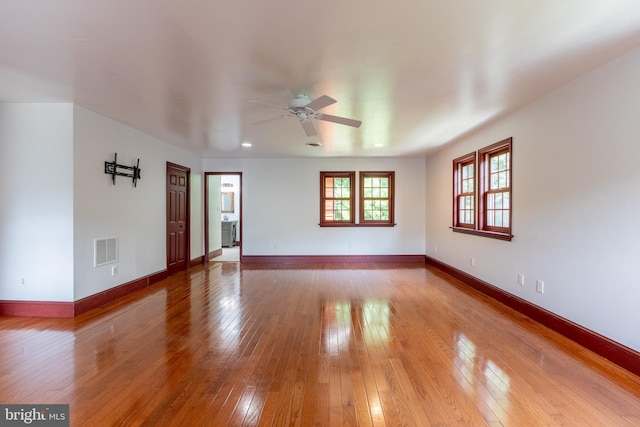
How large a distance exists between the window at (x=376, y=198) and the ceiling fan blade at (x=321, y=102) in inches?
176

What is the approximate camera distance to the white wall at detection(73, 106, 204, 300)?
370 centimetres

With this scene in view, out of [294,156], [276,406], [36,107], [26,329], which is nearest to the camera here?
[276,406]

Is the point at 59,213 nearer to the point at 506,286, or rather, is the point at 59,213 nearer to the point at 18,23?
the point at 18,23

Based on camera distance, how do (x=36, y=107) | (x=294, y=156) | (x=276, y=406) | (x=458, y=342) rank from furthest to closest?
(x=294, y=156), (x=36, y=107), (x=458, y=342), (x=276, y=406)

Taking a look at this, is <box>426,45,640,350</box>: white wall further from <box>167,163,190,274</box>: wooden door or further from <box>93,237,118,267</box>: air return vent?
<box>167,163,190,274</box>: wooden door

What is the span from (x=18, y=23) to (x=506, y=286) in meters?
5.25

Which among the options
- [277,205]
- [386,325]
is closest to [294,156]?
[277,205]

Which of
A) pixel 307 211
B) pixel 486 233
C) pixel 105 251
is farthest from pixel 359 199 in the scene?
pixel 105 251

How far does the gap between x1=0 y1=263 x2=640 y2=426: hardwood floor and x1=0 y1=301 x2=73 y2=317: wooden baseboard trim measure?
15 cm

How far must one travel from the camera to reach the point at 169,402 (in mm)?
1977

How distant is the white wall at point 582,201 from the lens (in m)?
2.43

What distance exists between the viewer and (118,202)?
172 inches

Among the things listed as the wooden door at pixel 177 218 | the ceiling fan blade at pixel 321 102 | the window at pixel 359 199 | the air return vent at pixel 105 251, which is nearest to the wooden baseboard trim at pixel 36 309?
the air return vent at pixel 105 251

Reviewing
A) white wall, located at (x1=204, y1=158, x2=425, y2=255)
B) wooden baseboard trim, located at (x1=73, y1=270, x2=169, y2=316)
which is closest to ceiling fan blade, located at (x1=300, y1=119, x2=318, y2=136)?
wooden baseboard trim, located at (x1=73, y1=270, x2=169, y2=316)
